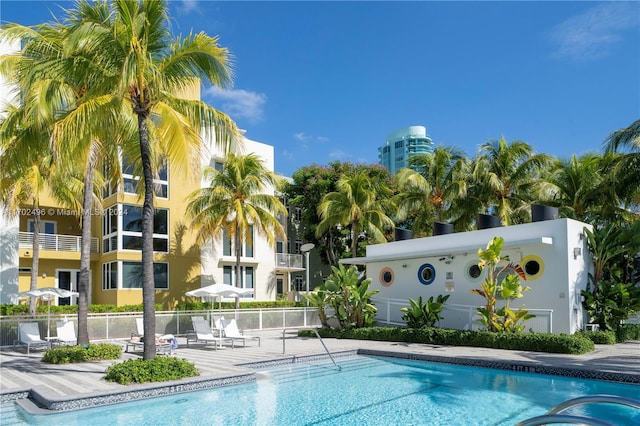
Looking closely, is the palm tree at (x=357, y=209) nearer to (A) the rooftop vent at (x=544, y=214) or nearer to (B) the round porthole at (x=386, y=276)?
(B) the round porthole at (x=386, y=276)

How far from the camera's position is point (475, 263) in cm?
1841

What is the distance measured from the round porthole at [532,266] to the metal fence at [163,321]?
7.97m

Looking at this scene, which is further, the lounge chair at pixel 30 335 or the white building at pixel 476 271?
the white building at pixel 476 271

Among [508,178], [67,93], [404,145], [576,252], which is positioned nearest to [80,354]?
[67,93]

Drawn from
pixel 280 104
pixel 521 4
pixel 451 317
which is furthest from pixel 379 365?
pixel 280 104

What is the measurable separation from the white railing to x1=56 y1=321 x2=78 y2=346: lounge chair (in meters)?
10.9

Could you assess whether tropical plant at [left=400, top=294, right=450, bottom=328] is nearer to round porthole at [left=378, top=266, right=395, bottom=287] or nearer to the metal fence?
round porthole at [left=378, top=266, right=395, bottom=287]

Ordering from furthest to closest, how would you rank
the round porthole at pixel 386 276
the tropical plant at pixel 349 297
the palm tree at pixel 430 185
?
the palm tree at pixel 430 185 → the round porthole at pixel 386 276 → the tropical plant at pixel 349 297

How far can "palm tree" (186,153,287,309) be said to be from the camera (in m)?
26.7

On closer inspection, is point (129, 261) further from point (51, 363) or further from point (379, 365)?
point (379, 365)

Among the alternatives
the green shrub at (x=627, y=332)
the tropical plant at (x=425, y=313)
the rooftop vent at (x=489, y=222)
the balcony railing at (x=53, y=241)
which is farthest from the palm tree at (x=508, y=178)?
the balcony railing at (x=53, y=241)

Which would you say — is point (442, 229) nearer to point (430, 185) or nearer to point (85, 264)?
point (430, 185)

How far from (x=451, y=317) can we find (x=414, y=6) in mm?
10715

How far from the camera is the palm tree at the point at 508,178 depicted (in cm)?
2481
